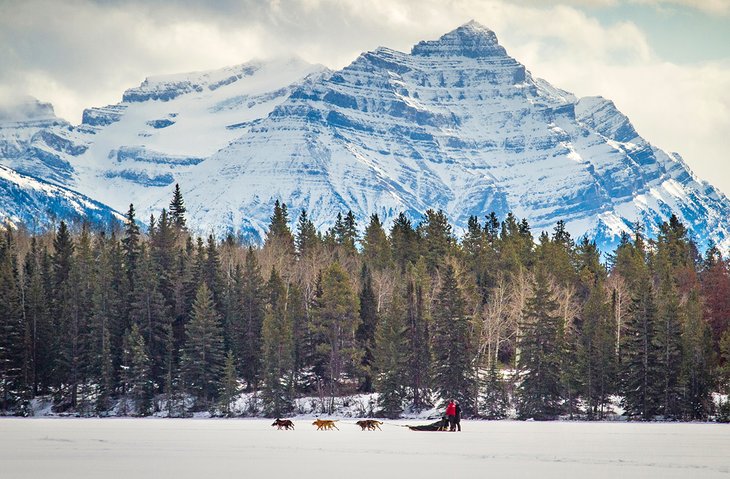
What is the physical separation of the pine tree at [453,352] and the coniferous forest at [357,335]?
145mm

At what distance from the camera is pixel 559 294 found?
12075 centimetres

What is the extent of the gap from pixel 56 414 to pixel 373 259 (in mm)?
55024

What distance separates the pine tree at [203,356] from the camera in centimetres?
10881

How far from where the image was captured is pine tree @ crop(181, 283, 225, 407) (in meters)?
109

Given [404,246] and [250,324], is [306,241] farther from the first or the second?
[250,324]

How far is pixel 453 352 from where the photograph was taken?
99250mm

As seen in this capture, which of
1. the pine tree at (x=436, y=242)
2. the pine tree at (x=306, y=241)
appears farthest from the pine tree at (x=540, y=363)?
the pine tree at (x=306, y=241)

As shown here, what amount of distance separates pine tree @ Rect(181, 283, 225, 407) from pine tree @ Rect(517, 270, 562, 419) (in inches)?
1242

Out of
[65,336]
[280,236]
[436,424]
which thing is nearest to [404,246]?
[280,236]

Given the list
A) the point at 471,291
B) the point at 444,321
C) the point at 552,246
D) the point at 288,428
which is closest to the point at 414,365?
the point at 444,321

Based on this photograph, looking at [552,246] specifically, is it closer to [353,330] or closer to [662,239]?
[662,239]

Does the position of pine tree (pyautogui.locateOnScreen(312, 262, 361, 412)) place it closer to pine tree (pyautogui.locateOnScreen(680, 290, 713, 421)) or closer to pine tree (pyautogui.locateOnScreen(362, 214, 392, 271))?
pine tree (pyautogui.locateOnScreen(362, 214, 392, 271))

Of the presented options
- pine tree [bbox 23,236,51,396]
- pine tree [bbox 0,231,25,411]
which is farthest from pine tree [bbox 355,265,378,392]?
pine tree [bbox 0,231,25,411]

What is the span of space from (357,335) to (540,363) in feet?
76.4
